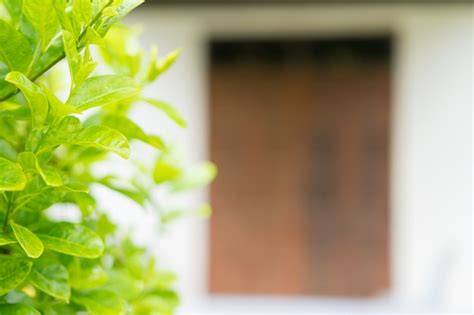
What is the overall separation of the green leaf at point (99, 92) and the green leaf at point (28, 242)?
170 mm

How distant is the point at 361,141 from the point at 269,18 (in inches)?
44.2

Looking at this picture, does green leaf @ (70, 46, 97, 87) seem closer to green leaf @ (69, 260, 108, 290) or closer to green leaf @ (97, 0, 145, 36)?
green leaf @ (97, 0, 145, 36)

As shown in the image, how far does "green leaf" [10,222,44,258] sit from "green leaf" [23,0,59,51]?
25cm

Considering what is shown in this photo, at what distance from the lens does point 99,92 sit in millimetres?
901

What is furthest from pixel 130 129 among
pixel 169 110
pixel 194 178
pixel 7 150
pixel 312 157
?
pixel 312 157

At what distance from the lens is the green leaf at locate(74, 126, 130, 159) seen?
0.87m

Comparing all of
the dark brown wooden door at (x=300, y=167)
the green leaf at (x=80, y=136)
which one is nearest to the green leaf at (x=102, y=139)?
the green leaf at (x=80, y=136)

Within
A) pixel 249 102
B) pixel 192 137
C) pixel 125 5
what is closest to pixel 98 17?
pixel 125 5

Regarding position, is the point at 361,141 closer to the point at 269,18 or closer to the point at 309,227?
the point at 309,227

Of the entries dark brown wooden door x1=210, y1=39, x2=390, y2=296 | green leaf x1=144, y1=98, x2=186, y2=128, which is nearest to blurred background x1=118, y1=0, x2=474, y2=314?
dark brown wooden door x1=210, y1=39, x2=390, y2=296

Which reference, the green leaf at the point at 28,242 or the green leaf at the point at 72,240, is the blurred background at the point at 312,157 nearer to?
the green leaf at the point at 72,240

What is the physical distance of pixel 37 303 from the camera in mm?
1073

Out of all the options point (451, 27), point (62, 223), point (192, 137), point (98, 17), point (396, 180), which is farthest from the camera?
point (396, 180)

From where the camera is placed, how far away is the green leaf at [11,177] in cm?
86
